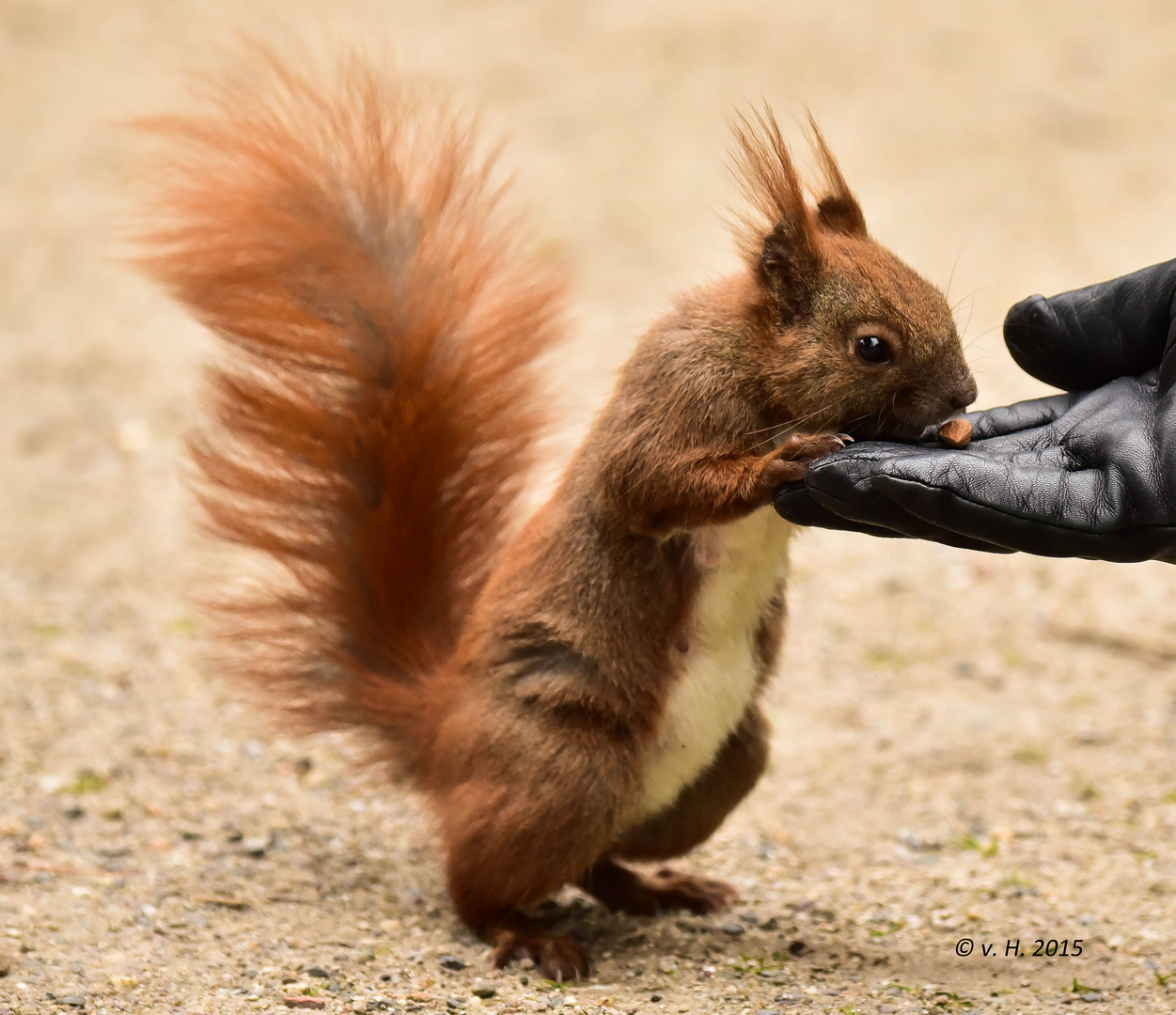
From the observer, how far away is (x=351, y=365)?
10.7 ft

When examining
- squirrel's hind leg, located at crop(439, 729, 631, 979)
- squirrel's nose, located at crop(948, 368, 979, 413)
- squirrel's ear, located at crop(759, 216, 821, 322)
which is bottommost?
squirrel's hind leg, located at crop(439, 729, 631, 979)

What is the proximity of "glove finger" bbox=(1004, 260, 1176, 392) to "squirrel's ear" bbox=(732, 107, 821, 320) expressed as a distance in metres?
0.53

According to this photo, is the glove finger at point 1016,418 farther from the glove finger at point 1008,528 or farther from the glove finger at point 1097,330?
the glove finger at point 1008,528

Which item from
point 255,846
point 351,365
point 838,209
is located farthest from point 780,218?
point 255,846

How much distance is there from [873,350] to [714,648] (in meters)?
0.72

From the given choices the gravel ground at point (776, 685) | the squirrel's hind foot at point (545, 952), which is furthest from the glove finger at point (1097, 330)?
Answer: the squirrel's hind foot at point (545, 952)

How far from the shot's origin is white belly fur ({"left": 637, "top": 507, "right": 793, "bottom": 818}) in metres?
2.91

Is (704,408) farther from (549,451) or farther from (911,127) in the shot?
(911,127)

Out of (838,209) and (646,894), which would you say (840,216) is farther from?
(646,894)

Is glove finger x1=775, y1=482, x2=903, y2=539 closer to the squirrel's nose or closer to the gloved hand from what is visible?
the gloved hand

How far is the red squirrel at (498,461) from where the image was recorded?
281 cm

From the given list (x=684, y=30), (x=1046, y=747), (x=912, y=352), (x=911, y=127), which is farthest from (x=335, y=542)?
(x=684, y=30)

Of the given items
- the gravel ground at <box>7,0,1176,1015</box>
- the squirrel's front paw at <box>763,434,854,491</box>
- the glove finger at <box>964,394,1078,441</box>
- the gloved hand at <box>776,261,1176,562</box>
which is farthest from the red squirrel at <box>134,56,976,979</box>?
the gravel ground at <box>7,0,1176,1015</box>

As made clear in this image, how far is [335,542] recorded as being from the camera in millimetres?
3342
